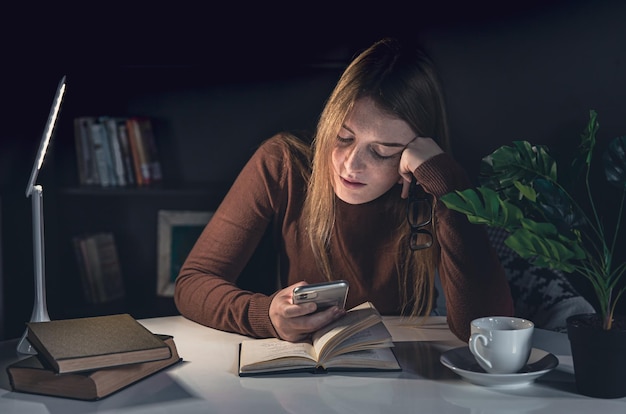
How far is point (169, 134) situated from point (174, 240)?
34 cm

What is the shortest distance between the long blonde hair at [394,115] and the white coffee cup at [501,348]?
519 mm

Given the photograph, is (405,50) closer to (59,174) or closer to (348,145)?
(348,145)

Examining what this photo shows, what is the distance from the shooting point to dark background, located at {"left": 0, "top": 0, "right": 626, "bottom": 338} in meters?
2.27

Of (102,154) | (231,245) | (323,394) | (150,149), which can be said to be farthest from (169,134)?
(323,394)

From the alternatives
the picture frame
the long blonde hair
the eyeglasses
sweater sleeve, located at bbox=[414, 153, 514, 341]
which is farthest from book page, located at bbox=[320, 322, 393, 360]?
the picture frame

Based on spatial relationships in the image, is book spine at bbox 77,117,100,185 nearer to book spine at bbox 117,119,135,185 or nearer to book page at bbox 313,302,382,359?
book spine at bbox 117,119,135,185

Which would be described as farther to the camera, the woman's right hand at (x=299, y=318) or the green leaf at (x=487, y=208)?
the woman's right hand at (x=299, y=318)

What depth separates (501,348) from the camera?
4.63 ft

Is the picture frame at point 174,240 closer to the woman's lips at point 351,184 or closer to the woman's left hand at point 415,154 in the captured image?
the woman's lips at point 351,184

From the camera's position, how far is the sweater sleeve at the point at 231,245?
1860 millimetres

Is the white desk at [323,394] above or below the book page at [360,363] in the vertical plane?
below

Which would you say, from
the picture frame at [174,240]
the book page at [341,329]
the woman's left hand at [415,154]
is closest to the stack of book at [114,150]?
the picture frame at [174,240]

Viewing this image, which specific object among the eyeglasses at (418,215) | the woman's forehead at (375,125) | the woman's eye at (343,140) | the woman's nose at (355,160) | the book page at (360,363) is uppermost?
the woman's forehead at (375,125)

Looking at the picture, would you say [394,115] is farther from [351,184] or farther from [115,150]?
[115,150]
